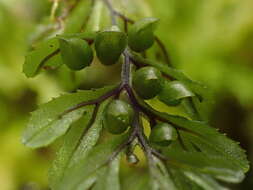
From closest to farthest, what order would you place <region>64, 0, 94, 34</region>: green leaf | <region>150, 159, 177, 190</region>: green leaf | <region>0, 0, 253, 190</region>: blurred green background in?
<region>150, 159, 177, 190</region>: green leaf → <region>64, 0, 94, 34</region>: green leaf → <region>0, 0, 253, 190</region>: blurred green background

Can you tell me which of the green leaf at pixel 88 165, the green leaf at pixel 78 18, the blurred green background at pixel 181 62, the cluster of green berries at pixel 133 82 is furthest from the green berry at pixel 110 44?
the blurred green background at pixel 181 62

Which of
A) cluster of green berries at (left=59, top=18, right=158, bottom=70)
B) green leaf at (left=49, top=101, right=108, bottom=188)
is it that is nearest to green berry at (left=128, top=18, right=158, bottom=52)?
cluster of green berries at (left=59, top=18, right=158, bottom=70)

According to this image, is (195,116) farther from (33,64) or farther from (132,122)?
(33,64)

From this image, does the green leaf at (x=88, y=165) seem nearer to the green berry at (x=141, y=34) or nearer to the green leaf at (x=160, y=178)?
the green leaf at (x=160, y=178)

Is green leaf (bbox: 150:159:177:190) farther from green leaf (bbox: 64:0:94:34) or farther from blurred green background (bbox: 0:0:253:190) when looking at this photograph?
blurred green background (bbox: 0:0:253:190)

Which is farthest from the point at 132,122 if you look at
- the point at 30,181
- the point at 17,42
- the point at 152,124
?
the point at 17,42

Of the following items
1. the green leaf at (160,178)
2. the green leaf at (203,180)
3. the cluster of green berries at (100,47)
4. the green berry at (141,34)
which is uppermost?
the cluster of green berries at (100,47)
